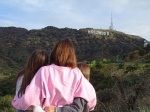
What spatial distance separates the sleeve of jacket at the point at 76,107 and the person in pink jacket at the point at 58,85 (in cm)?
4

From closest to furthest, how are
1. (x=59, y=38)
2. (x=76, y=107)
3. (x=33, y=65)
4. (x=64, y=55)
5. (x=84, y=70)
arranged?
(x=76, y=107), (x=64, y=55), (x=33, y=65), (x=84, y=70), (x=59, y=38)

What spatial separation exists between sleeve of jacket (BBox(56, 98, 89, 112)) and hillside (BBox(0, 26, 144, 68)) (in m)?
65.4

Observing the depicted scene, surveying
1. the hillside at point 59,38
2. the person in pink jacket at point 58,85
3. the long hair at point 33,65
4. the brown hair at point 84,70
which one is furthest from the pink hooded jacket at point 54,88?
the hillside at point 59,38

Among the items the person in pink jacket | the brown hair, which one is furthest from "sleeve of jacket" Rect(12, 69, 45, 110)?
the brown hair

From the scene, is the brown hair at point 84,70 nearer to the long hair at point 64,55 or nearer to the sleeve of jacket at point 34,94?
the long hair at point 64,55

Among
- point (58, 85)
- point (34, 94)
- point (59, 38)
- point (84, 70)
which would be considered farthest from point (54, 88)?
point (59, 38)

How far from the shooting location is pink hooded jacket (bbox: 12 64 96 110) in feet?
12.2

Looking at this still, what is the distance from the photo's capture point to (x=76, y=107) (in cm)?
367

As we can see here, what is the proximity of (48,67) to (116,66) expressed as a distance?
38145 millimetres

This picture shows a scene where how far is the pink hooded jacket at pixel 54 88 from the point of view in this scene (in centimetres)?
371

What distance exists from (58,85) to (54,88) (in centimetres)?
Result: 5

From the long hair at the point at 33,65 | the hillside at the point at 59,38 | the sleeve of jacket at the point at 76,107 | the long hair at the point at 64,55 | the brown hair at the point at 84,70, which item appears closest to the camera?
the sleeve of jacket at the point at 76,107

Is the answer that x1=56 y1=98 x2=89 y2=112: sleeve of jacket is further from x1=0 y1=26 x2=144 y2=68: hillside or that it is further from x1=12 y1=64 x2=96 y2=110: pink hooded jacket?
x1=0 y1=26 x2=144 y2=68: hillside

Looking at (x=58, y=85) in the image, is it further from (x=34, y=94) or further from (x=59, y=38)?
(x=59, y=38)
